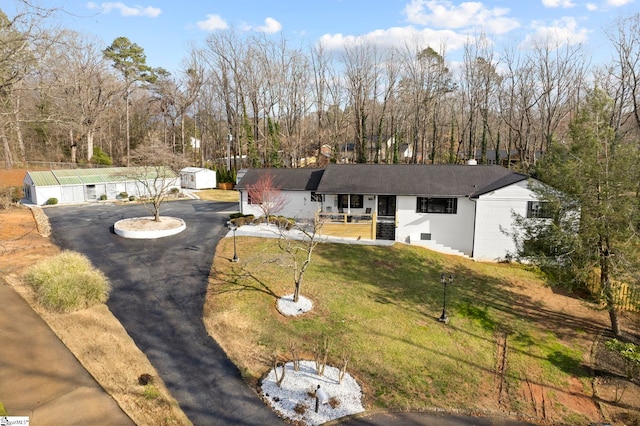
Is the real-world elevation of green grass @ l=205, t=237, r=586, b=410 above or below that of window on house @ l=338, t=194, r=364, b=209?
below

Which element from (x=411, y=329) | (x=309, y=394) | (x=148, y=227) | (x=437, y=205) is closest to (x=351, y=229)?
(x=437, y=205)

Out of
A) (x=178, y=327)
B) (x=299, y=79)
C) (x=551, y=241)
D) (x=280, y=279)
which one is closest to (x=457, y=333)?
(x=551, y=241)

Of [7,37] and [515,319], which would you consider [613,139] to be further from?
[7,37]

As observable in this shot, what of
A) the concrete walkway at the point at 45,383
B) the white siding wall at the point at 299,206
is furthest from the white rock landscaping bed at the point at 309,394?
the white siding wall at the point at 299,206

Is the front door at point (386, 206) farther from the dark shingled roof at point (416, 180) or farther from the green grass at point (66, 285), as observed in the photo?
the green grass at point (66, 285)

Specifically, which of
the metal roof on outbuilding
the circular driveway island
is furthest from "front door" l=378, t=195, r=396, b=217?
the metal roof on outbuilding

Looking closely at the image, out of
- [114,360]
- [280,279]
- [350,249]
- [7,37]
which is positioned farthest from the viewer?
[350,249]

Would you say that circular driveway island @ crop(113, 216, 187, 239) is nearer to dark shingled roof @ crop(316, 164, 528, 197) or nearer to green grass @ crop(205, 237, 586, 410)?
green grass @ crop(205, 237, 586, 410)
